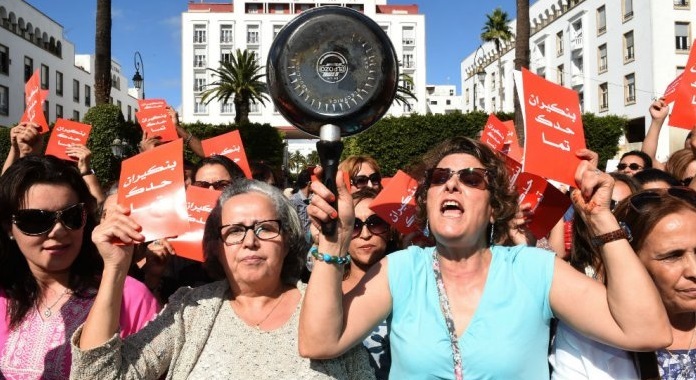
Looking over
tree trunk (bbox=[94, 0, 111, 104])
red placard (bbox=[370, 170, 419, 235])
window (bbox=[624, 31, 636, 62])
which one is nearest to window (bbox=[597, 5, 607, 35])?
window (bbox=[624, 31, 636, 62])

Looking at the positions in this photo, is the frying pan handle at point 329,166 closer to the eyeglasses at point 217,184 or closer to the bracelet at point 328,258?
the bracelet at point 328,258

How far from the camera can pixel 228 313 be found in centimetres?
238

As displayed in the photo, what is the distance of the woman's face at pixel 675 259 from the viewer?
2.22m

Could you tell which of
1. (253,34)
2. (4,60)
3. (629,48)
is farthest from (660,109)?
(253,34)

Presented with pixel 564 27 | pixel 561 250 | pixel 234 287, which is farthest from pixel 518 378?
pixel 564 27

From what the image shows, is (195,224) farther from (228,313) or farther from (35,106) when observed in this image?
(35,106)

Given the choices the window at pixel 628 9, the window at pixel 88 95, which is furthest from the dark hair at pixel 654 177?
the window at pixel 88 95

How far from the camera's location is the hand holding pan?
2.02 m

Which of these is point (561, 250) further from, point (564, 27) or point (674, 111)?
point (564, 27)

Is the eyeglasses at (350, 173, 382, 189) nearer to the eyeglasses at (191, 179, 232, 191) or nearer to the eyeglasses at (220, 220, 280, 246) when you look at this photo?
the eyeglasses at (191, 179, 232, 191)

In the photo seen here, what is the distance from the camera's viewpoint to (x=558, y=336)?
2184mm

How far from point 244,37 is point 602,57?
138 ft

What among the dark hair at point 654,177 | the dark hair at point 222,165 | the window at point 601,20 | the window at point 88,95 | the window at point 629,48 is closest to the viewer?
the dark hair at point 222,165

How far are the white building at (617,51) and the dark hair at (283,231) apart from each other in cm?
2571
